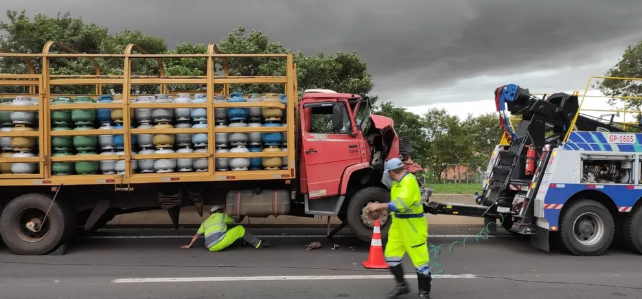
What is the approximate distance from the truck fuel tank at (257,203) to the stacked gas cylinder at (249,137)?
450 millimetres

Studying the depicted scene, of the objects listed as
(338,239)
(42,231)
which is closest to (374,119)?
(338,239)

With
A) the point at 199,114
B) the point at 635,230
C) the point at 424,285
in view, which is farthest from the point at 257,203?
the point at 635,230

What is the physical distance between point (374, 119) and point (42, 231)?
5591 millimetres

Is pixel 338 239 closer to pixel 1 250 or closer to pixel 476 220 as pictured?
pixel 476 220

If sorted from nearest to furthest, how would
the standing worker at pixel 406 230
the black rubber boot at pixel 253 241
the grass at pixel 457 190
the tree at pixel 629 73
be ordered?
1. the standing worker at pixel 406 230
2. the black rubber boot at pixel 253 241
3. the grass at pixel 457 190
4. the tree at pixel 629 73

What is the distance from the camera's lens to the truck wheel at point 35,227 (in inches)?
263

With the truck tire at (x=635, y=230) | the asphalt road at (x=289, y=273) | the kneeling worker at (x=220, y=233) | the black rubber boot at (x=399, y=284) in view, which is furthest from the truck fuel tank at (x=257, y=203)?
the truck tire at (x=635, y=230)

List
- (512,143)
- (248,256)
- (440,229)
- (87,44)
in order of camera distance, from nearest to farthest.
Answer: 1. (248,256)
2. (512,143)
3. (440,229)
4. (87,44)

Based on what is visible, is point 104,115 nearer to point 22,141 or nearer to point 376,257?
point 22,141

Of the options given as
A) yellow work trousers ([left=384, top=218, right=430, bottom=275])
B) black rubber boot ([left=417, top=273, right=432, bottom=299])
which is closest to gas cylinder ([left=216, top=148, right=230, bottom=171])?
yellow work trousers ([left=384, top=218, right=430, bottom=275])

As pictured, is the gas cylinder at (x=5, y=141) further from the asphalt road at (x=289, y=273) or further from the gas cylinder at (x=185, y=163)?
the gas cylinder at (x=185, y=163)

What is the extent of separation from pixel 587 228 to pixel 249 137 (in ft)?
17.8

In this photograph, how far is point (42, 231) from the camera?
6.91 metres

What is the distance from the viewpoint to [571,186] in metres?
6.65
